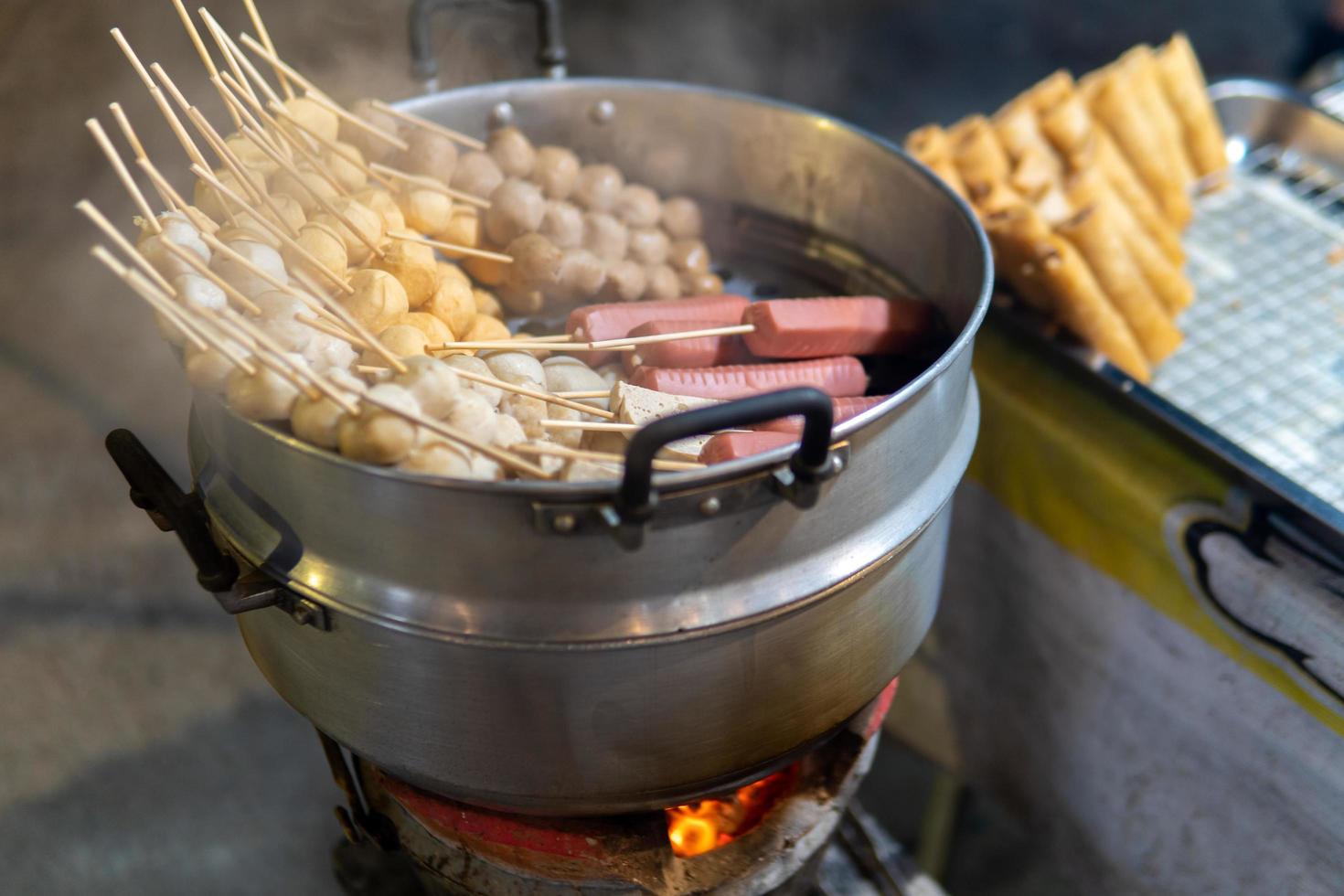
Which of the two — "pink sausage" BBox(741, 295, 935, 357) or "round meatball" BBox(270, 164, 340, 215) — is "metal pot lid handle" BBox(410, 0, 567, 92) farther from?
"pink sausage" BBox(741, 295, 935, 357)

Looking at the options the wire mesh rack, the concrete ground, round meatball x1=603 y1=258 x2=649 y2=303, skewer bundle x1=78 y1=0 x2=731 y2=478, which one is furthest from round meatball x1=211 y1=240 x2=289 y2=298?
the wire mesh rack

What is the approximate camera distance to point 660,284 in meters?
1.96

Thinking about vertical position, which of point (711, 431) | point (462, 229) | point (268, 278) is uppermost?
point (268, 278)

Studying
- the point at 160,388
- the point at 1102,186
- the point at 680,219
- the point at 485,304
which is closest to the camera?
the point at 485,304

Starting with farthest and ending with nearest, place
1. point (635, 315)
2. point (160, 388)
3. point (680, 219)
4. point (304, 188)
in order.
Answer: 1. point (160, 388)
2. point (680, 219)
3. point (635, 315)
4. point (304, 188)

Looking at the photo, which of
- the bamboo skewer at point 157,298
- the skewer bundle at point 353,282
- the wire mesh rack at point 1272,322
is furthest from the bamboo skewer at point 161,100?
the wire mesh rack at point 1272,322

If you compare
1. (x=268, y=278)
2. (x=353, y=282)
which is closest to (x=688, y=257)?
(x=353, y=282)

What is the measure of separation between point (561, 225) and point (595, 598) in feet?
3.19

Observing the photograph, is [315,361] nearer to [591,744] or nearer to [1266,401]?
[591,744]

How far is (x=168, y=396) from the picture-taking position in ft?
11.0

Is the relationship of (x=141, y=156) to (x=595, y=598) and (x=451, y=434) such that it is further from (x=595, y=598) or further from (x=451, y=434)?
(x=595, y=598)

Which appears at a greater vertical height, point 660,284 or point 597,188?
point 597,188

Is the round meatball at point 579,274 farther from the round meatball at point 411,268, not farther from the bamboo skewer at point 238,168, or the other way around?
the bamboo skewer at point 238,168

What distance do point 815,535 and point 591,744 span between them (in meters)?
0.38
